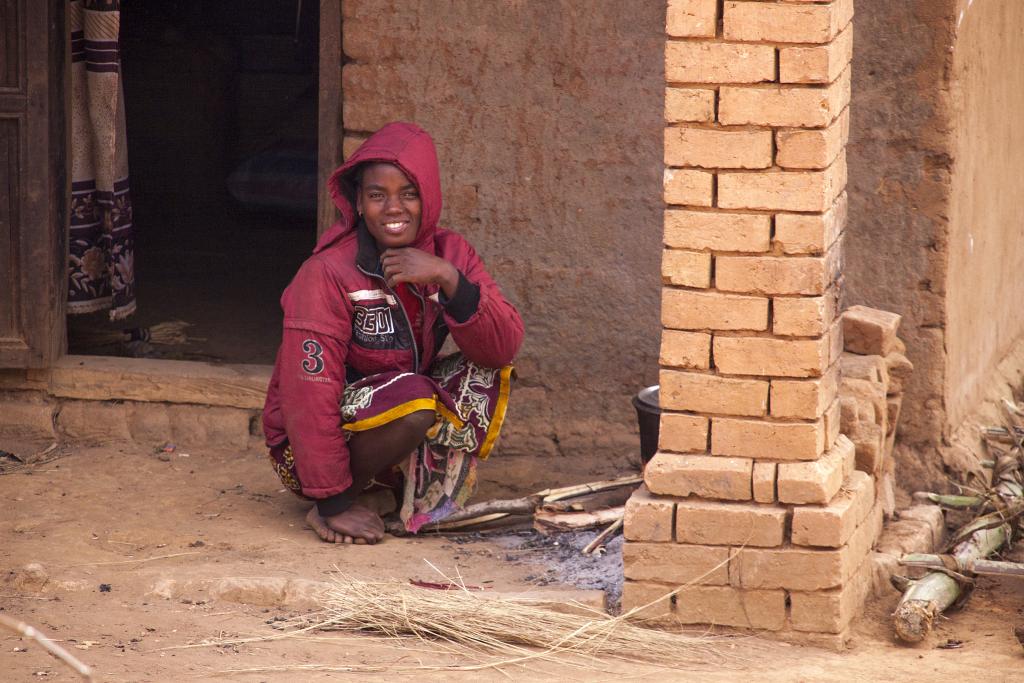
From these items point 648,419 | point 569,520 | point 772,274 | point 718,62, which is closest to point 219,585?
point 569,520

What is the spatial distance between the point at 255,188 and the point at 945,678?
5.99m

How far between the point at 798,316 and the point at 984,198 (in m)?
2.08

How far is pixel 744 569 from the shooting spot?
3816 mm

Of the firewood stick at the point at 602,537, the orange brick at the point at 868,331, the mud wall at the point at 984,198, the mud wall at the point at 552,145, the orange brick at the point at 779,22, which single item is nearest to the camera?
the orange brick at the point at 779,22

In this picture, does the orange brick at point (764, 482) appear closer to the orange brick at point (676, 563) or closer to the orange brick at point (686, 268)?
the orange brick at point (676, 563)

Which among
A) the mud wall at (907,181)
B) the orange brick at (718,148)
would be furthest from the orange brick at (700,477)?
the mud wall at (907,181)

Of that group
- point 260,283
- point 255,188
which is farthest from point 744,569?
point 255,188

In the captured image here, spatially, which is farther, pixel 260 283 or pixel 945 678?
pixel 260 283

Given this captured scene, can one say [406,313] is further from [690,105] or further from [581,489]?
[690,105]

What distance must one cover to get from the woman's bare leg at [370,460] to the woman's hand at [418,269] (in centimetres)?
42

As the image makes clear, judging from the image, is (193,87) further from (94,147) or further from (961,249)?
(961,249)

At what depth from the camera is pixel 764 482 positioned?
3.79 m

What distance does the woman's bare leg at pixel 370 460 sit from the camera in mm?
4535

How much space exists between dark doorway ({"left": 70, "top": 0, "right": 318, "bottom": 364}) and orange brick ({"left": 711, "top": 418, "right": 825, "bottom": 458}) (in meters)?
4.19
